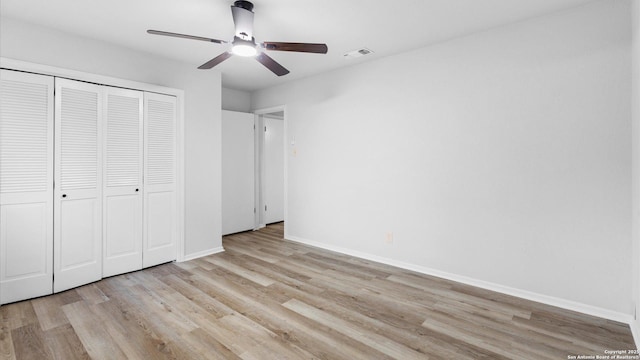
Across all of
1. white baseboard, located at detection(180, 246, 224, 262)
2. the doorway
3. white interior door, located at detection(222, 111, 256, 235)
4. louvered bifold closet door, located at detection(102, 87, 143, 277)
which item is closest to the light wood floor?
louvered bifold closet door, located at detection(102, 87, 143, 277)

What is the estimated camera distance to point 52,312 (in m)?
2.58

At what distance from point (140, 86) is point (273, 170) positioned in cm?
306

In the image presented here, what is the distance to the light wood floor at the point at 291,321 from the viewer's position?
6.76 ft

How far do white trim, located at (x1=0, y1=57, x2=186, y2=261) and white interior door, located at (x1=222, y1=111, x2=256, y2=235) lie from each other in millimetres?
1310

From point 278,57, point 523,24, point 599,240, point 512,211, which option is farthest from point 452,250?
point 278,57

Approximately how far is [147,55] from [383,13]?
284 centimetres

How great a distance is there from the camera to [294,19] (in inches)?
110

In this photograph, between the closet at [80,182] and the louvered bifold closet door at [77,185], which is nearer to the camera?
the closet at [80,182]

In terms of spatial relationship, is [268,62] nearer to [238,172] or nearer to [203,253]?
[203,253]

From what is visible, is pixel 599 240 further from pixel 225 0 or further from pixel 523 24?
pixel 225 0

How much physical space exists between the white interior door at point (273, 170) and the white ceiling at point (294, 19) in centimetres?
265

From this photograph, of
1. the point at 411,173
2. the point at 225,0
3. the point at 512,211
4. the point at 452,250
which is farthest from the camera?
the point at 411,173

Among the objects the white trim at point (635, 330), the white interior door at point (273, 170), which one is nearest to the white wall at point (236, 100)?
the white interior door at point (273, 170)

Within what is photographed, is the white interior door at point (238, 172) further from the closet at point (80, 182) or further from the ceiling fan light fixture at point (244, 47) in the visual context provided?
the ceiling fan light fixture at point (244, 47)
